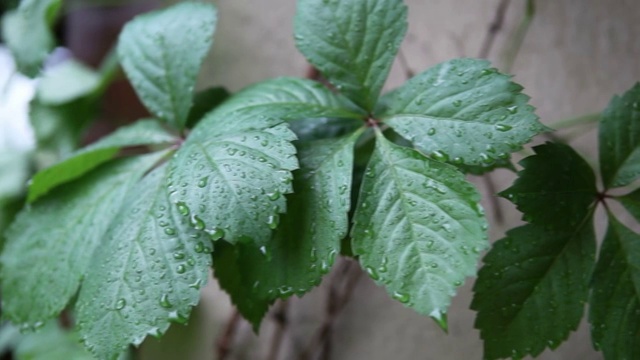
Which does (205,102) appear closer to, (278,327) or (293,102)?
(293,102)

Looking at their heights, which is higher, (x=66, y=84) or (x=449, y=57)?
(x=449, y=57)

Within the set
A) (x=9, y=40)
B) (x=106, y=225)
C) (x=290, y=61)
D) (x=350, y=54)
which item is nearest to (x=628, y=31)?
(x=350, y=54)

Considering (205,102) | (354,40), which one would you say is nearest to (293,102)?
(354,40)

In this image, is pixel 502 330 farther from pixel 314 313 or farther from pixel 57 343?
pixel 57 343

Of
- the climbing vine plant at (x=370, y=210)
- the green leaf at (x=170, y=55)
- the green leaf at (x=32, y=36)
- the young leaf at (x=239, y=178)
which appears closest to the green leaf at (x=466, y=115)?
the climbing vine plant at (x=370, y=210)

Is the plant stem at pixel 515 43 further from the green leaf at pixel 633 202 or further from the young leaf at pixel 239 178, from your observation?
the young leaf at pixel 239 178

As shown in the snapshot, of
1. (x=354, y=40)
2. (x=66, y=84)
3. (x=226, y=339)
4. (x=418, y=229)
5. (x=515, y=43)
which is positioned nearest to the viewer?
(x=418, y=229)

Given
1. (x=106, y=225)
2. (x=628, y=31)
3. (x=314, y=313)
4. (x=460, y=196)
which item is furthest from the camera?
(x=314, y=313)
